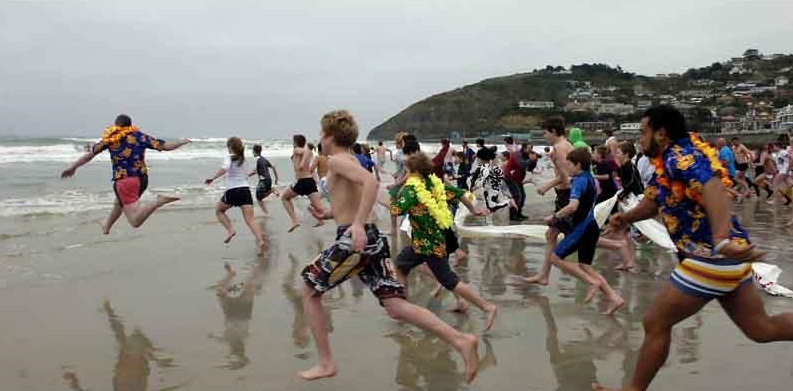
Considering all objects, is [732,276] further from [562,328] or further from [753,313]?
[562,328]

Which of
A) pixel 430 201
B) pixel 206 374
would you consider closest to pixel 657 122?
pixel 430 201

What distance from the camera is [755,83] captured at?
4811 inches

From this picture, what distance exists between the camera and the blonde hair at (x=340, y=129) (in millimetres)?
4145

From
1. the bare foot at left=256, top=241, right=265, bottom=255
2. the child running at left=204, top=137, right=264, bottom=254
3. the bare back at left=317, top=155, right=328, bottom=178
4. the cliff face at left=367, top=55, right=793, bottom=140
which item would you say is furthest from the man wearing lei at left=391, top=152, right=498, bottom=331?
the cliff face at left=367, top=55, right=793, bottom=140

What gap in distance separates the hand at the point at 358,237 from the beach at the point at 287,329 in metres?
0.98

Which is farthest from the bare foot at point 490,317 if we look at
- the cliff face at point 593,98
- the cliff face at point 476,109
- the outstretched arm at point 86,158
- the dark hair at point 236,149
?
the cliff face at point 476,109

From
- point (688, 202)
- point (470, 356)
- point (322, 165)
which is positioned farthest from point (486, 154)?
point (688, 202)

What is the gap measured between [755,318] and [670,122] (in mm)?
1135

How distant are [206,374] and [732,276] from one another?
328 centimetres

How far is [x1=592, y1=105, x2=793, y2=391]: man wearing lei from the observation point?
325 centimetres

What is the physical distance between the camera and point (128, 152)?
7.88 m

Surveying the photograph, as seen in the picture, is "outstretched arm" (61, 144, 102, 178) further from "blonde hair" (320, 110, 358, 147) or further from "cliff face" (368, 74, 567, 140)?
"cliff face" (368, 74, 567, 140)

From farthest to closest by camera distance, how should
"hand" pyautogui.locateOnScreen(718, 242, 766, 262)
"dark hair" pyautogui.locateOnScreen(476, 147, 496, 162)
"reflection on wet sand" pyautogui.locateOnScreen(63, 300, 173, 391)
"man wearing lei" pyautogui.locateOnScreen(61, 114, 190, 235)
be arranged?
"dark hair" pyautogui.locateOnScreen(476, 147, 496, 162) → "man wearing lei" pyautogui.locateOnScreen(61, 114, 190, 235) → "reflection on wet sand" pyautogui.locateOnScreen(63, 300, 173, 391) → "hand" pyautogui.locateOnScreen(718, 242, 766, 262)

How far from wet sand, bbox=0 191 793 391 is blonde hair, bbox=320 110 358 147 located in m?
1.58
